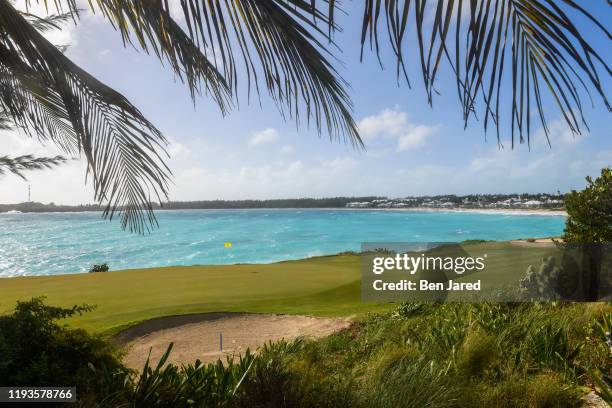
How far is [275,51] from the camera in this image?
5.37ft

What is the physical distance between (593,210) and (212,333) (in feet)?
27.5

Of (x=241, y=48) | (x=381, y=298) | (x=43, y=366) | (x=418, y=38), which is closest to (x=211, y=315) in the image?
(x=381, y=298)

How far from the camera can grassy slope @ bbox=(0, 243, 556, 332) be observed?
11.0m

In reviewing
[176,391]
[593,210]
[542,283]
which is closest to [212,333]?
[176,391]

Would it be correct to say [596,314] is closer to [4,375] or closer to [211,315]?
[4,375]

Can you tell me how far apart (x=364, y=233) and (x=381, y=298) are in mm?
80520

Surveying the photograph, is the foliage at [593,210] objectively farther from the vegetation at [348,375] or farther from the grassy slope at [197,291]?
the vegetation at [348,375]

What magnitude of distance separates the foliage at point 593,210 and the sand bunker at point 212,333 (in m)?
5.15

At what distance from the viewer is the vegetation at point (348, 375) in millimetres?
3250

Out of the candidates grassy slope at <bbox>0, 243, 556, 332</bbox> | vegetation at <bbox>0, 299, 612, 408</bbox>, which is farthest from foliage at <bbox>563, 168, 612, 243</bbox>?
vegetation at <bbox>0, 299, 612, 408</bbox>

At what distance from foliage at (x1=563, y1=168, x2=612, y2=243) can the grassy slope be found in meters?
1.99

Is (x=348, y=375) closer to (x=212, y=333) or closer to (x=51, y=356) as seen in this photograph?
(x=51, y=356)

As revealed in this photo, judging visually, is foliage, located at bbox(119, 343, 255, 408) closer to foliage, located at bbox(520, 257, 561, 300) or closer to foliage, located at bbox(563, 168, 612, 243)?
foliage, located at bbox(520, 257, 561, 300)

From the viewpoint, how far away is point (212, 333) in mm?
9414
